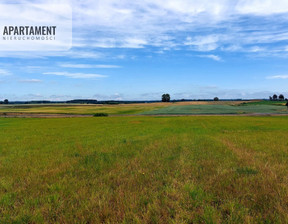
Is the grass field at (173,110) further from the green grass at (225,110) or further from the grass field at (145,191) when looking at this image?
the grass field at (145,191)

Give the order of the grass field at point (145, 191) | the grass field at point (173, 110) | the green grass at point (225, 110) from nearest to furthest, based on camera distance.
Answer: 1. the grass field at point (145, 191)
2. the green grass at point (225, 110)
3. the grass field at point (173, 110)

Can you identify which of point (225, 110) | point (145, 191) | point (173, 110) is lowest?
point (145, 191)

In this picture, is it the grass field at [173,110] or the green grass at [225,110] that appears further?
the grass field at [173,110]

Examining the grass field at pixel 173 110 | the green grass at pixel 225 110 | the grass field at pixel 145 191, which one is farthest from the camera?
the grass field at pixel 173 110

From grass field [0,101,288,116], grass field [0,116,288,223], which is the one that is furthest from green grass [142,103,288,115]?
grass field [0,116,288,223]

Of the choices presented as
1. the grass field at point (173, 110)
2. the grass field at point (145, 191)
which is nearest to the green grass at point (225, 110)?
the grass field at point (173, 110)

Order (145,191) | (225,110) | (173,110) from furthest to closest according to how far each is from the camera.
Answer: (173,110)
(225,110)
(145,191)

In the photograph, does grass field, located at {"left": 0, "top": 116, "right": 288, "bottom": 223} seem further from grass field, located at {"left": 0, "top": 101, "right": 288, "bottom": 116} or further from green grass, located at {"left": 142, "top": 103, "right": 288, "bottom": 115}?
green grass, located at {"left": 142, "top": 103, "right": 288, "bottom": 115}

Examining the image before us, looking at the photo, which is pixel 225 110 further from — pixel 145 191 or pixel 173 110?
pixel 145 191

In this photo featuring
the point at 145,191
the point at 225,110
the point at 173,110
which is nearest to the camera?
the point at 145,191

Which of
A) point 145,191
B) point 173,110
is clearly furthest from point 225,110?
point 145,191

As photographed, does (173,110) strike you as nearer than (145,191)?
No

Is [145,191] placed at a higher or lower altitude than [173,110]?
lower

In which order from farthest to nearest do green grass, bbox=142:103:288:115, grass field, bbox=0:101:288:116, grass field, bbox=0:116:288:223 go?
grass field, bbox=0:101:288:116 < green grass, bbox=142:103:288:115 < grass field, bbox=0:116:288:223
